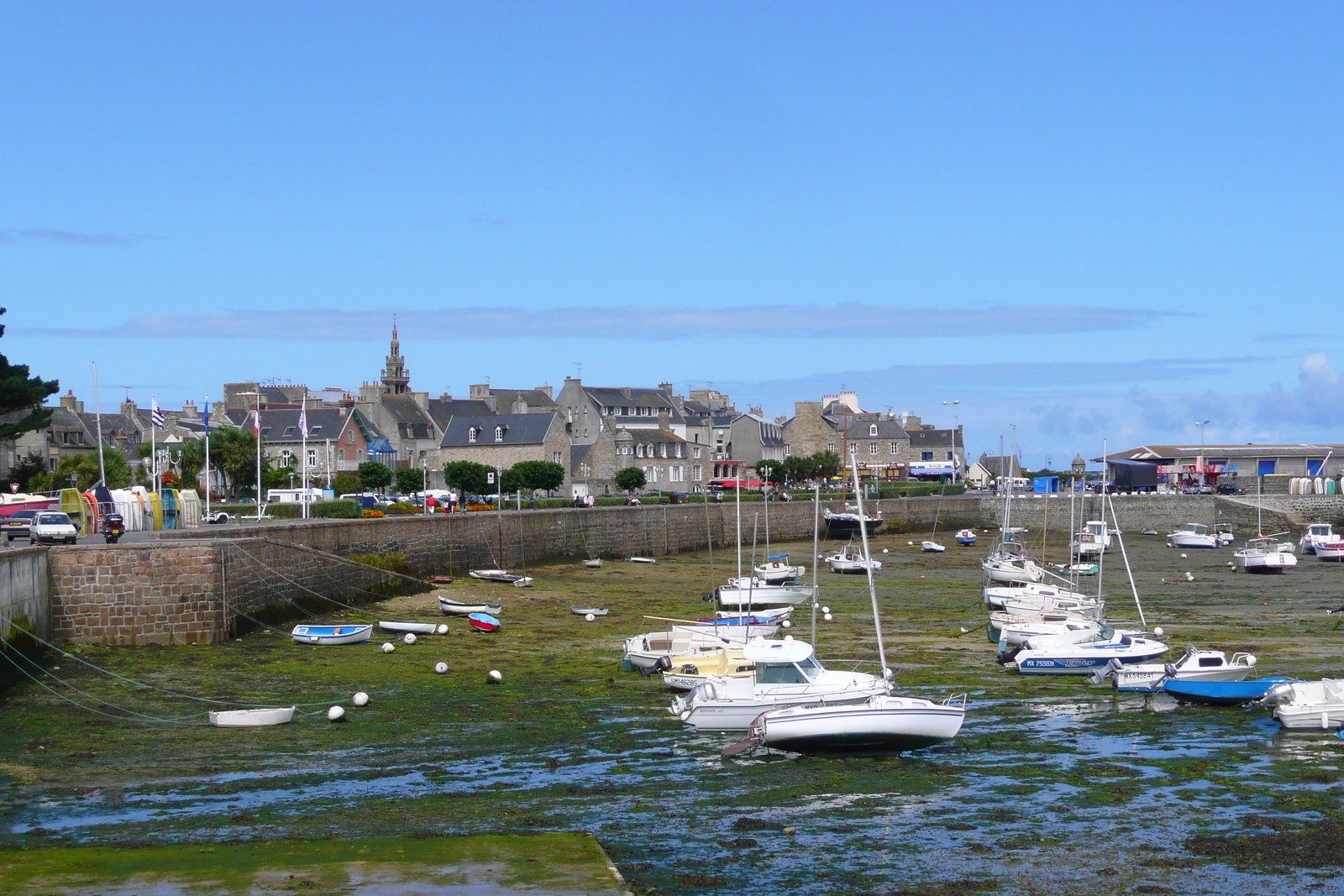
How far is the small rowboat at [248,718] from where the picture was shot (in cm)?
2038

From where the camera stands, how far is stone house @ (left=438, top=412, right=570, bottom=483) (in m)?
96.4

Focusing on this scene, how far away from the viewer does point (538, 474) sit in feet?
283

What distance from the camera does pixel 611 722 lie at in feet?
69.2

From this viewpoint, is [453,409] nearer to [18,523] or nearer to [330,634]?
[18,523]

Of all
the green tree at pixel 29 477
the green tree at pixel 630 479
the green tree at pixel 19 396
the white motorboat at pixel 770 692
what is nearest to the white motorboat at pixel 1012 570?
the white motorboat at pixel 770 692

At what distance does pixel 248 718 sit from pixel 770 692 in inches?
307

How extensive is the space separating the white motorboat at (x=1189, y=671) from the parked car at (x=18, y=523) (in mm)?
24634

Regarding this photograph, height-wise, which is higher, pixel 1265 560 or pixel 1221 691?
pixel 1221 691

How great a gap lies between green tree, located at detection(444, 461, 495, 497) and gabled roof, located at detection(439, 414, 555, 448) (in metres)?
A: 11.5

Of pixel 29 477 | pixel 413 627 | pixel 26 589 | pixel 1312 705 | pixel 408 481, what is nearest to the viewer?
pixel 1312 705

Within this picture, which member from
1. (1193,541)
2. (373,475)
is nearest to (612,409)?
(373,475)

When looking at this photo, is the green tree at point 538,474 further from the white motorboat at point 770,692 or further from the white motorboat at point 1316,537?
the white motorboat at point 770,692

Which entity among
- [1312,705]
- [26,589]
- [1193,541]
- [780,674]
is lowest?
[1193,541]

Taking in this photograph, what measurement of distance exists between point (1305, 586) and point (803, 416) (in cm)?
7428
